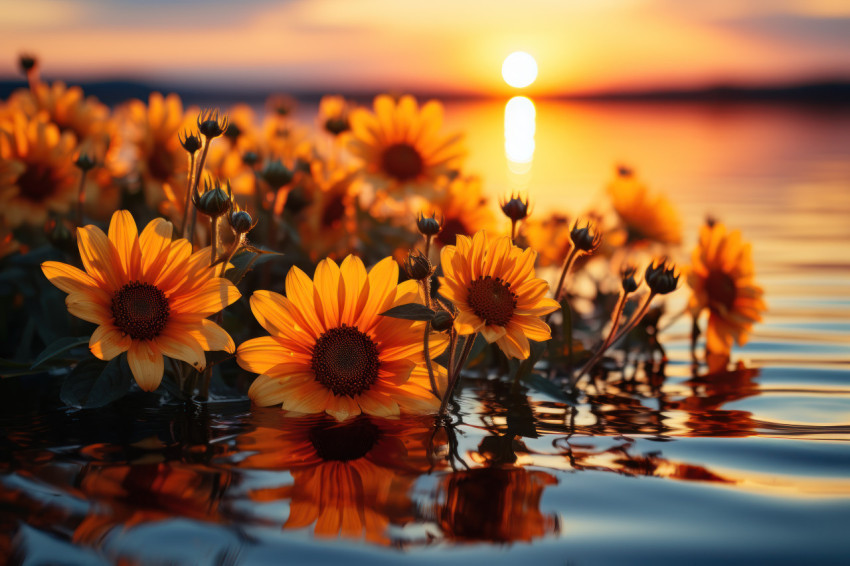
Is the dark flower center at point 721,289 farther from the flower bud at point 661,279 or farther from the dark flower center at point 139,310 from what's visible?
the dark flower center at point 139,310

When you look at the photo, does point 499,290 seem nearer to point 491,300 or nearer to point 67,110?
point 491,300

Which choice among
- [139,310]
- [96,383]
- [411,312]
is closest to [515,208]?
[411,312]

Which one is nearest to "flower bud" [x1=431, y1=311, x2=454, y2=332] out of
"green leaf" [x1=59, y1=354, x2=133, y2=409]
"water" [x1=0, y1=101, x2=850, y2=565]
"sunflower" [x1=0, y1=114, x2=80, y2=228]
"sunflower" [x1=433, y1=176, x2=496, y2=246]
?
"water" [x1=0, y1=101, x2=850, y2=565]

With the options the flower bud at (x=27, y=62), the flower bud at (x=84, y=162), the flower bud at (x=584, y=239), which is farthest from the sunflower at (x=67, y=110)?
the flower bud at (x=584, y=239)

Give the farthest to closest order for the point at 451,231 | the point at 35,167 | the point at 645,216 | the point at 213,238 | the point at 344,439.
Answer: the point at 645,216, the point at 451,231, the point at 35,167, the point at 344,439, the point at 213,238

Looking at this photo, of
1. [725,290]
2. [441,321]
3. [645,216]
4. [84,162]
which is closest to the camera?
[441,321]

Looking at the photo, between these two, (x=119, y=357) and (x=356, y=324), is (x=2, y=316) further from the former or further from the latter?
(x=356, y=324)

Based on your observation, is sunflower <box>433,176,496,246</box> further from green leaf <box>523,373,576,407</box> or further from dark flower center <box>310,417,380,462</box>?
dark flower center <box>310,417,380,462</box>
